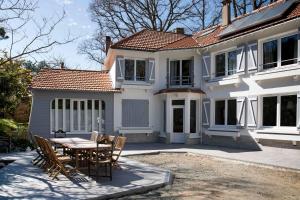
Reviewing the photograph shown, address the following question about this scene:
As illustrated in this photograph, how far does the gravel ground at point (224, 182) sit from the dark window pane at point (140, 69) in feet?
27.7

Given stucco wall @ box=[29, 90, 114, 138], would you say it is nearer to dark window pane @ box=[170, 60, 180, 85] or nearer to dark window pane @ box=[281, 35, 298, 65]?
dark window pane @ box=[170, 60, 180, 85]

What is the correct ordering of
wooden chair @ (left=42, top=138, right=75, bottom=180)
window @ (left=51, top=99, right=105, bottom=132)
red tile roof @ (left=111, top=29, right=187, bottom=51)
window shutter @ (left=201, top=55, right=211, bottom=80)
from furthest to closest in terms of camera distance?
red tile roof @ (left=111, top=29, right=187, bottom=51), window shutter @ (left=201, top=55, right=211, bottom=80), window @ (left=51, top=99, right=105, bottom=132), wooden chair @ (left=42, top=138, right=75, bottom=180)

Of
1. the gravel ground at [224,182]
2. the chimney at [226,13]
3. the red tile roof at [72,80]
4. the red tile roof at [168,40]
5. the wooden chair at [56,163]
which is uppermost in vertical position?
the chimney at [226,13]

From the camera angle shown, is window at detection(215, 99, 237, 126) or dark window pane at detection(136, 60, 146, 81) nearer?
window at detection(215, 99, 237, 126)

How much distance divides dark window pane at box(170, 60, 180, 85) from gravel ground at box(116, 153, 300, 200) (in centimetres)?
849

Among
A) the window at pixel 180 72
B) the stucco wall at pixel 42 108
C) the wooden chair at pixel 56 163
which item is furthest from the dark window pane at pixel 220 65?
the wooden chair at pixel 56 163

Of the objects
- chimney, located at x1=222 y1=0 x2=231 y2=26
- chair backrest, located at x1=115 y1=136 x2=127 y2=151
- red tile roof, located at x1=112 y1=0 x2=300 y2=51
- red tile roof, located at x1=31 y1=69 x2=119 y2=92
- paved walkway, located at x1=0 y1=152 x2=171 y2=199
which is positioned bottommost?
paved walkway, located at x1=0 y1=152 x2=171 y2=199

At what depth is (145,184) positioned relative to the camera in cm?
887

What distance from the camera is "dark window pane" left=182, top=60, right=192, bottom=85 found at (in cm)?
2175

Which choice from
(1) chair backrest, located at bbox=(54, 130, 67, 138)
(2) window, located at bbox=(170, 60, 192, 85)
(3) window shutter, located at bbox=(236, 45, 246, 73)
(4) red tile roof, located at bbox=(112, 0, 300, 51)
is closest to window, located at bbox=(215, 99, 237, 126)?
(3) window shutter, located at bbox=(236, 45, 246, 73)

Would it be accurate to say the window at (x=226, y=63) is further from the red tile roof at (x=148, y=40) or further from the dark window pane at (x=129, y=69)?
the dark window pane at (x=129, y=69)

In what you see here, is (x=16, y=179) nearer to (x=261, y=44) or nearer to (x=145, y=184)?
(x=145, y=184)

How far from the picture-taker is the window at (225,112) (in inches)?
740

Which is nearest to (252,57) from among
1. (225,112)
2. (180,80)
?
(225,112)
